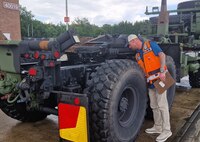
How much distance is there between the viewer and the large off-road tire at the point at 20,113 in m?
3.83

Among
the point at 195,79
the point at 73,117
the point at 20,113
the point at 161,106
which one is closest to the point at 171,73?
the point at 161,106

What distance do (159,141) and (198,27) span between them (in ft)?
12.2

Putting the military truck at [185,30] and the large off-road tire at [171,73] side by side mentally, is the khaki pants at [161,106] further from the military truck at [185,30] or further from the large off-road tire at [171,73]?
the military truck at [185,30]

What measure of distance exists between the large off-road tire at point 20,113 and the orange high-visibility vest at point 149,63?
1920mm

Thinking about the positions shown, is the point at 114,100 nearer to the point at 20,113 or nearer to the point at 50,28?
the point at 20,113

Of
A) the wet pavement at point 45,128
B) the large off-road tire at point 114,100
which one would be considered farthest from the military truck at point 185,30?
the large off-road tire at point 114,100

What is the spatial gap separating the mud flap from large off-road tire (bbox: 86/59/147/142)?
14cm

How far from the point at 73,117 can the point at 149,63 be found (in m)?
1.38

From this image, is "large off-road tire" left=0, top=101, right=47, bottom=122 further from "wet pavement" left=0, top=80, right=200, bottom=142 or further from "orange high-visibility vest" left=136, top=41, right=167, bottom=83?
"orange high-visibility vest" left=136, top=41, right=167, bottom=83

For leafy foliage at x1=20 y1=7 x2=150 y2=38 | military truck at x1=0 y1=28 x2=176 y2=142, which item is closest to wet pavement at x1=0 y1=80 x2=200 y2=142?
military truck at x1=0 y1=28 x2=176 y2=142

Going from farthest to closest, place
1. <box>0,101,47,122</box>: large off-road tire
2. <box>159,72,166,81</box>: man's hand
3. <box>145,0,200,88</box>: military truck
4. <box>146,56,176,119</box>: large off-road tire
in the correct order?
1. <box>145,0,200,88</box>: military truck
2. <box>146,56,176,119</box>: large off-road tire
3. <box>0,101,47,122</box>: large off-road tire
4. <box>159,72,166,81</box>: man's hand

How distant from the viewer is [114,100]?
2.71 meters

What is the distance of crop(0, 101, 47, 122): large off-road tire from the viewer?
3.83 metres

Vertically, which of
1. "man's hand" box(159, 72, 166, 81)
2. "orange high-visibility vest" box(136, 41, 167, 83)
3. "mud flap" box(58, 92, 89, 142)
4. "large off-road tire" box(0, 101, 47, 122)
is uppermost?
"orange high-visibility vest" box(136, 41, 167, 83)
